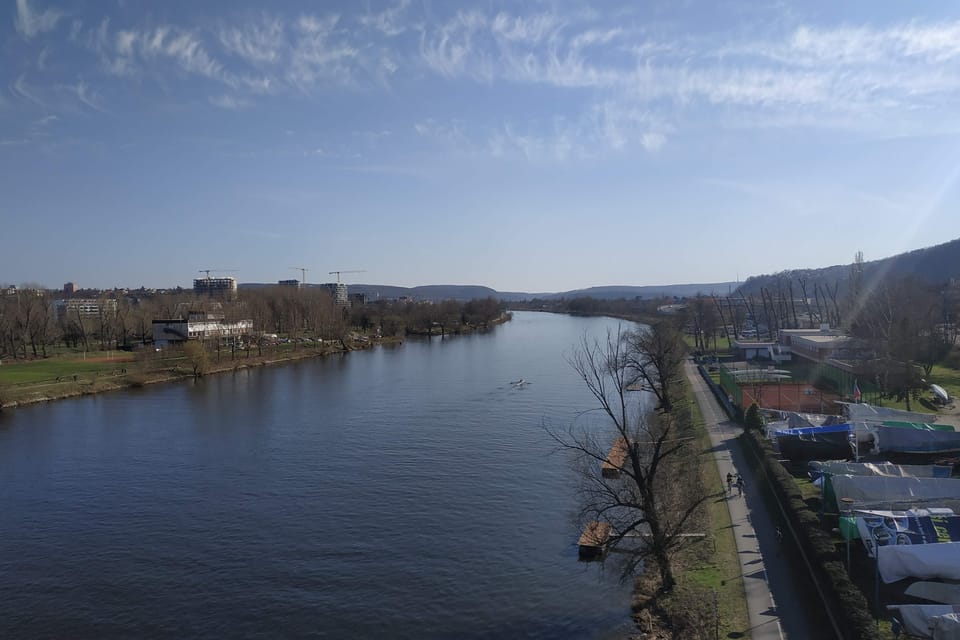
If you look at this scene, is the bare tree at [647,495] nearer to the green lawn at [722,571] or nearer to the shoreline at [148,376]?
the green lawn at [722,571]

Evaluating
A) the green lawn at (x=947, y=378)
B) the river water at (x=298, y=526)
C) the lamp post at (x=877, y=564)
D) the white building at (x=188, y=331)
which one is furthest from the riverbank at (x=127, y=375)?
the green lawn at (x=947, y=378)

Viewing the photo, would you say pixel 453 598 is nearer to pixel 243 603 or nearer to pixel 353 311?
pixel 243 603

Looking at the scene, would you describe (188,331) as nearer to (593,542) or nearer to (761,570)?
(593,542)

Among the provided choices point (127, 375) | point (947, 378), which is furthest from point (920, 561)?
point (127, 375)

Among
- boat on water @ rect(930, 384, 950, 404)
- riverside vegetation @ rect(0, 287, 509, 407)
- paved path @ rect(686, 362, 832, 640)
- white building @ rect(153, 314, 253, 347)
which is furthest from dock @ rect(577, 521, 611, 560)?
white building @ rect(153, 314, 253, 347)

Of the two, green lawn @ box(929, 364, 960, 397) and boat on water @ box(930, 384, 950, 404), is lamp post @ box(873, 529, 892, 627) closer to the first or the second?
boat on water @ box(930, 384, 950, 404)

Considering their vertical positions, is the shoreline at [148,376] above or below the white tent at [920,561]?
above

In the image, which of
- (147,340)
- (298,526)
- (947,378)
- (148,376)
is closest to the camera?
(298,526)
